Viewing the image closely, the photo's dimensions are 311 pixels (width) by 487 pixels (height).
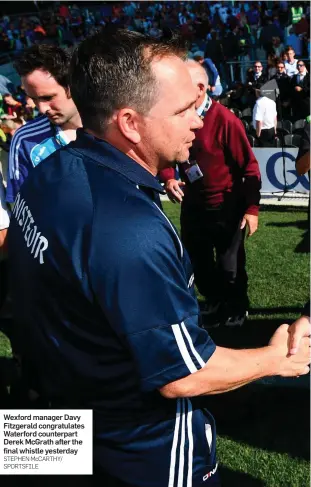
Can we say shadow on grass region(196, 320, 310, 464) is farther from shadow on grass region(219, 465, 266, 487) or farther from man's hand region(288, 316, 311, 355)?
Answer: man's hand region(288, 316, 311, 355)

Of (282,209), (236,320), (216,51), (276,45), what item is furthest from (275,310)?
(276,45)

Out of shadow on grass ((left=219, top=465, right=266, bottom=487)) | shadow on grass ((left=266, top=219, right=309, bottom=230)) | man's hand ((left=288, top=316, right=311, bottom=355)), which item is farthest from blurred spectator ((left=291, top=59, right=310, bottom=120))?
man's hand ((left=288, top=316, right=311, bottom=355))

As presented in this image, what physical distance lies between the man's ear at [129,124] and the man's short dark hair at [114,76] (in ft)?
0.05

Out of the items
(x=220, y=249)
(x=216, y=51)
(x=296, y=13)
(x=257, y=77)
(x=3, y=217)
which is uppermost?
(x=296, y=13)

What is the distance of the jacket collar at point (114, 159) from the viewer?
5.18 feet

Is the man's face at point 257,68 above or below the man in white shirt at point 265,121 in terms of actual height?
above

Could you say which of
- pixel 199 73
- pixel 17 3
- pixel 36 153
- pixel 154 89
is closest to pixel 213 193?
pixel 199 73

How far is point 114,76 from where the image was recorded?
5.18ft

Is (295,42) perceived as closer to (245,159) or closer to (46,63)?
(245,159)

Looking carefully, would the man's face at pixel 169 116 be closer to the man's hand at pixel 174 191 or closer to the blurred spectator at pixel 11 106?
the man's hand at pixel 174 191
